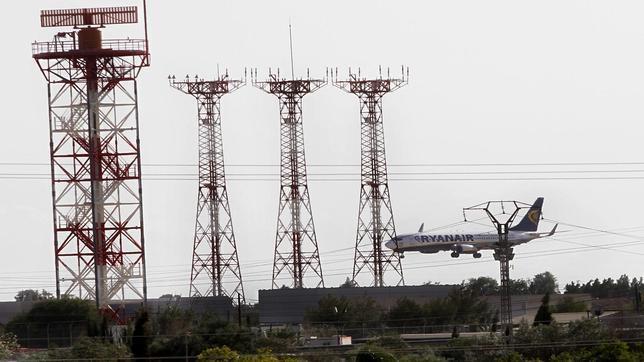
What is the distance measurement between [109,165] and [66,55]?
21.5 ft

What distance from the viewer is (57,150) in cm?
9981

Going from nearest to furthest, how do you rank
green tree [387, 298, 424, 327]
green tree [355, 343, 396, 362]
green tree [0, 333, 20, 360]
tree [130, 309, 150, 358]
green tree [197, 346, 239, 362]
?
green tree [197, 346, 239, 362]
green tree [355, 343, 396, 362]
green tree [0, 333, 20, 360]
tree [130, 309, 150, 358]
green tree [387, 298, 424, 327]

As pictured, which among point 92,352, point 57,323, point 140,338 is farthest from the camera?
point 57,323

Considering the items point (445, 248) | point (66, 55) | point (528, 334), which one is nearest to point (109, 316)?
point (66, 55)

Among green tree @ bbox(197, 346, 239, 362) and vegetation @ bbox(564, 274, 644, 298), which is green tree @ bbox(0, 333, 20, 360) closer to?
green tree @ bbox(197, 346, 239, 362)

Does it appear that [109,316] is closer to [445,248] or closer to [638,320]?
[638,320]

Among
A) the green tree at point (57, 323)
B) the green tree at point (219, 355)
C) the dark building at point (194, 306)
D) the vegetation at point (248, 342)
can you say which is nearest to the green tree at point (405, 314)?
the vegetation at point (248, 342)

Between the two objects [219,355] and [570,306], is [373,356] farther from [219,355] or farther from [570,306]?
[570,306]

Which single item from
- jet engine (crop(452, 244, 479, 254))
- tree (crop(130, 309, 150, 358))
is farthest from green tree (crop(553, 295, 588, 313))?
tree (crop(130, 309, 150, 358))

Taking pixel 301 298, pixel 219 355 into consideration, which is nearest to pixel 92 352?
pixel 219 355

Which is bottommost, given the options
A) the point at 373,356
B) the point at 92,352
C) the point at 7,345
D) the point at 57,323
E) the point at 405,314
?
the point at 373,356

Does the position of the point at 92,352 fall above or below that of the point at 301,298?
below

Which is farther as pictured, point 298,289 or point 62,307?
point 298,289

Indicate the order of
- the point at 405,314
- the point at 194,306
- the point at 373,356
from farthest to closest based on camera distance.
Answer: the point at 405,314, the point at 194,306, the point at 373,356
